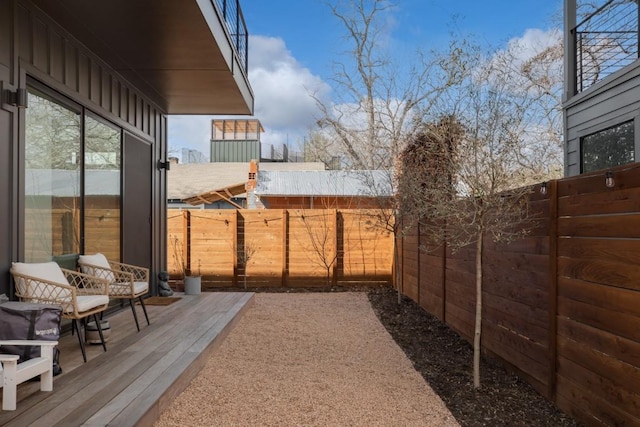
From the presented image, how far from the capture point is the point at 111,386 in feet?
10.0

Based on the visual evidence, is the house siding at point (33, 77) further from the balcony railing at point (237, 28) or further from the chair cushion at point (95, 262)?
the balcony railing at point (237, 28)

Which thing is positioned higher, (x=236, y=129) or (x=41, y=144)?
(x=236, y=129)

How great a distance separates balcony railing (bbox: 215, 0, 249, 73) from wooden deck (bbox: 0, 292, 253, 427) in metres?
3.06

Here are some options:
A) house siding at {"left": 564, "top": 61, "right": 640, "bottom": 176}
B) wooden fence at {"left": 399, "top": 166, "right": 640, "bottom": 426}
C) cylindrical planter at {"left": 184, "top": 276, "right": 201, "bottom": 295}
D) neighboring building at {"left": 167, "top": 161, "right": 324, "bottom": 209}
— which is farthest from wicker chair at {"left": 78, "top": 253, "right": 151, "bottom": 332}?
neighboring building at {"left": 167, "top": 161, "right": 324, "bottom": 209}

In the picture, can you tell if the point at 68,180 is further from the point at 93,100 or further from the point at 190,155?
the point at 190,155

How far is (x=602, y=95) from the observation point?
5.43 meters

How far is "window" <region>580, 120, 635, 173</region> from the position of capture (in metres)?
5.06

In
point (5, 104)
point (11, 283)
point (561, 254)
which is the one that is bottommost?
point (11, 283)

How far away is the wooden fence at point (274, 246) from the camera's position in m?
9.18

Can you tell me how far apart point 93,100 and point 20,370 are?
3.06 meters

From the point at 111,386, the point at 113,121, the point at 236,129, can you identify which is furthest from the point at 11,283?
the point at 236,129

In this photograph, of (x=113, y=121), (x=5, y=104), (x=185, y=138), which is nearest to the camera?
(x=5, y=104)

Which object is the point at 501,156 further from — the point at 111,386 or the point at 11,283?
the point at 11,283

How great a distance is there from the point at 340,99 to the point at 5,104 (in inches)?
425
